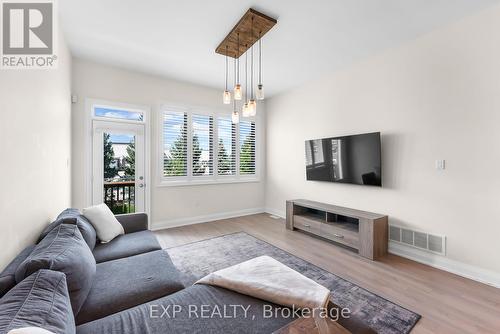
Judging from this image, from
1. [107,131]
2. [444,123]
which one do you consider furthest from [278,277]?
[107,131]

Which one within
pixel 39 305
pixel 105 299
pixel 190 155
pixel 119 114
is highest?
pixel 119 114

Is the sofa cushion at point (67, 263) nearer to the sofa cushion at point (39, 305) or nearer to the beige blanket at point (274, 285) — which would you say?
the sofa cushion at point (39, 305)

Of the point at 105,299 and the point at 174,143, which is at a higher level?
the point at 174,143

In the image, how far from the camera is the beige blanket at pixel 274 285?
126 cm

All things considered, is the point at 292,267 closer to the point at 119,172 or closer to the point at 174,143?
the point at 174,143

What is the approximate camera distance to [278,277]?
4.79 feet

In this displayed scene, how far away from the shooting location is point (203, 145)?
4762mm

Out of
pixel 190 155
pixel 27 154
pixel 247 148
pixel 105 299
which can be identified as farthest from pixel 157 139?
pixel 105 299

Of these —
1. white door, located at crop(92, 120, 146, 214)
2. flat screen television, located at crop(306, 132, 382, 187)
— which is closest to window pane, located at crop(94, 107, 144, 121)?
white door, located at crop(92, 120, 146, 214)

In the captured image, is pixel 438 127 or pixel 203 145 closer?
pixel 438 127

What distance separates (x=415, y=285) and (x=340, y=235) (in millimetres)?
1100

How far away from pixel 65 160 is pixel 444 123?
492 centimetres

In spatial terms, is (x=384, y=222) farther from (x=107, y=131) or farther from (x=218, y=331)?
(x=107, y=131)

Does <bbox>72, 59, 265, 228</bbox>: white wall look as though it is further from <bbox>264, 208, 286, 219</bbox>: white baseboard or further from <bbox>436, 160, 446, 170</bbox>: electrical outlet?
<bbox>436, 160, 446, 170</bbox>: electrical outlet
